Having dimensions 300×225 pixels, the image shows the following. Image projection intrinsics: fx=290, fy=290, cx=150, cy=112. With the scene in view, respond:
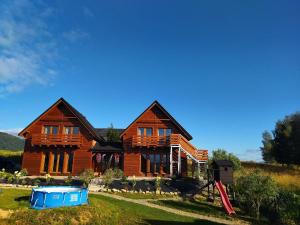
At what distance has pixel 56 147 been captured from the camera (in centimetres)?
3378

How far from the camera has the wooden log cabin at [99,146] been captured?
3297 centimetres

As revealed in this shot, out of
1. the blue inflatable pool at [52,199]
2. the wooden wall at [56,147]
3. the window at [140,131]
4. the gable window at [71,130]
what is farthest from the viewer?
the window at [140,131]

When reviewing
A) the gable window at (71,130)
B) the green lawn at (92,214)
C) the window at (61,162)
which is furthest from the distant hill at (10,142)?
the green lawn at (92,214)

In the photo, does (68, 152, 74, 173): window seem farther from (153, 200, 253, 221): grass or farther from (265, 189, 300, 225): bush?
(265, 189, 300, 225): bush

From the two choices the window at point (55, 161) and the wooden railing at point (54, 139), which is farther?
the window at point (55, 161)

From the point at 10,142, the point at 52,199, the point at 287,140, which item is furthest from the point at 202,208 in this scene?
the point at 10,142

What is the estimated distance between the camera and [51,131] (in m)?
34.5

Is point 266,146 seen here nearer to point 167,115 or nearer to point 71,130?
point 167,115

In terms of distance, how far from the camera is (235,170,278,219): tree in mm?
20750

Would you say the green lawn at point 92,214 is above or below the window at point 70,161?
below

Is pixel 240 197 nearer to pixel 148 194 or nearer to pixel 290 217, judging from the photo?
pixel 290 217

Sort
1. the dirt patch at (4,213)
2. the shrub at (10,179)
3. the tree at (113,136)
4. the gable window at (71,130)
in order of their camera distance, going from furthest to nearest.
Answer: the tree at (113,136) → the gable window at (71,130) → the shrub at (10,179) → the dirt patch at (4,213)

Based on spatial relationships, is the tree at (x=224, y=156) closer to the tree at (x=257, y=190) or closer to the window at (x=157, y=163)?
the window at (x=157, y=163)

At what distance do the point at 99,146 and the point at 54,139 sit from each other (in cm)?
529
